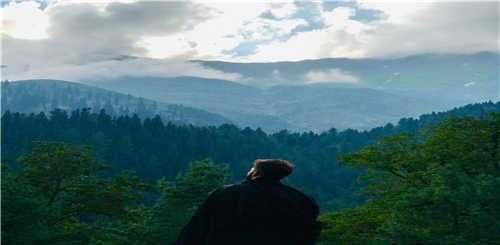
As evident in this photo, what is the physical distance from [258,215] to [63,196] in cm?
3284

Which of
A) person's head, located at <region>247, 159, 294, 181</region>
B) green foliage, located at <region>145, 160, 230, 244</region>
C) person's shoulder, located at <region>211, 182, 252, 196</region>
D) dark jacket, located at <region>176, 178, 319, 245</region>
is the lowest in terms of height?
green foliage, located at <region>145, 160, 230, 244</region>

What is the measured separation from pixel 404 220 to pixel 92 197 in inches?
674

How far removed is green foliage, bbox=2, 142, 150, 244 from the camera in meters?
29.9

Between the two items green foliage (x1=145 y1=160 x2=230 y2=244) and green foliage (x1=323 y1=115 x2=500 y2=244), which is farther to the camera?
green foliage (x1=145 y1=160 x2=230 y2=244)

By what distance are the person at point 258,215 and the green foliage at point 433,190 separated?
901 inches

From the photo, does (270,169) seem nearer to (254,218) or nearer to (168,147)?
(254,218)

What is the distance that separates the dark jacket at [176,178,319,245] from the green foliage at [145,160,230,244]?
125ft

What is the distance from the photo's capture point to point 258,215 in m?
5.93

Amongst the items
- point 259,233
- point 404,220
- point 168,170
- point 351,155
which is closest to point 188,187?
point 351,155

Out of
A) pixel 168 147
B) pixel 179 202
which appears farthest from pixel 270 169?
pixel 168 147

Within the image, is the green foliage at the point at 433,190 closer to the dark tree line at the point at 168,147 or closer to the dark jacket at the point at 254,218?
the dark jacket at the point at 254,218

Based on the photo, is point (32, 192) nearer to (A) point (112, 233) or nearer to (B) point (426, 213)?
(A) point (112, 233)

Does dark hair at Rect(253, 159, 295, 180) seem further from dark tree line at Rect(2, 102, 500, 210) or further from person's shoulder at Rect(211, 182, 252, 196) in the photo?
dark tree line at Rect(2, 102, 500, 210)

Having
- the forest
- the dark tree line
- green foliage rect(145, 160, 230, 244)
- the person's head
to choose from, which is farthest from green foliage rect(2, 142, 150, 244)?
the dark tree line
